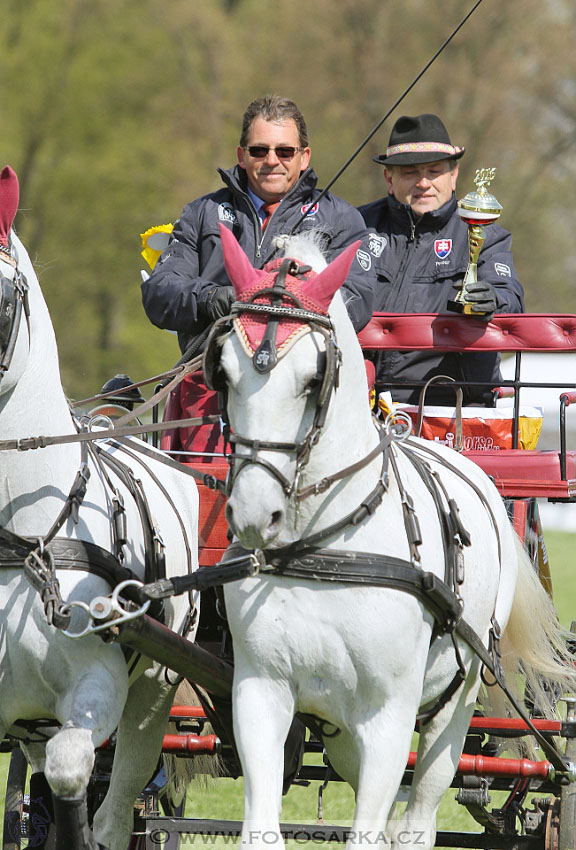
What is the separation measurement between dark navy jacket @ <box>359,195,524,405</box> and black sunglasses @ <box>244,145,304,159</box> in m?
0.86

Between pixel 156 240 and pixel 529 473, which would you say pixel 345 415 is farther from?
pixel 156 240

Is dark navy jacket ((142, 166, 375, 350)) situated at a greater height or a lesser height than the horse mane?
greater

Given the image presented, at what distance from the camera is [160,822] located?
393 cm

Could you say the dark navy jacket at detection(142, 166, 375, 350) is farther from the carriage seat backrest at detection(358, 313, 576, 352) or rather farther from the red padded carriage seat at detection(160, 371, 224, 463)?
the carriage seat backrest at detection(358, 313, 576, 352)

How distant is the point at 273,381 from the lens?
9.05 feet

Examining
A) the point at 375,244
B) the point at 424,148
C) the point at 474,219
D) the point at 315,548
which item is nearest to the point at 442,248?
the point at 375,244

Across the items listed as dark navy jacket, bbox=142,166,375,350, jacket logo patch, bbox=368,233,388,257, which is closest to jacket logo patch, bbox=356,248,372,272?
dark navy jacket, bbox=142,166,375,350

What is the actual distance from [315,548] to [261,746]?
0.50m

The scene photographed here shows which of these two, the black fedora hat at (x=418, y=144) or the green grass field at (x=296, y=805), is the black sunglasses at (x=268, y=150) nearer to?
the black fedora hat at (x=418, y=144)

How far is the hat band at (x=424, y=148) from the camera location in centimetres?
514

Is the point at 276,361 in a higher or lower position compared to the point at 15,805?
higher

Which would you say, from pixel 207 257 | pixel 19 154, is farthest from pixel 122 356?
pixel 207 257

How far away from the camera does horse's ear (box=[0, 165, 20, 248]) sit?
9.79ft

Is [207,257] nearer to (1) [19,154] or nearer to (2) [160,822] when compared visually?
(2) [160,822]
